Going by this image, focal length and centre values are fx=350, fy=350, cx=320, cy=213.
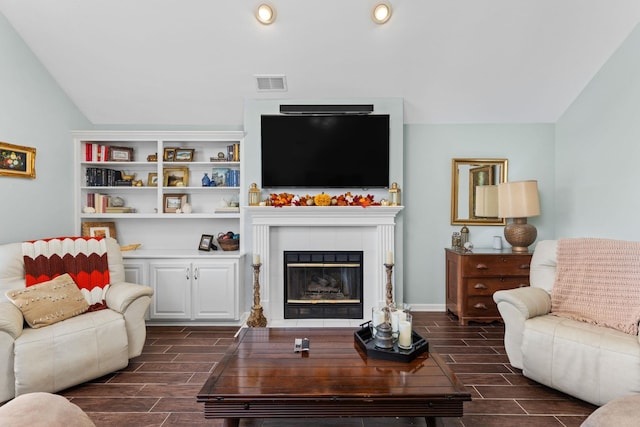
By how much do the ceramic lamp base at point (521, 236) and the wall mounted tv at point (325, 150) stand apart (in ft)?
4.72

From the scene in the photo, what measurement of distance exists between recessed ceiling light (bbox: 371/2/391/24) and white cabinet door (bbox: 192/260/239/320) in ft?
8.84

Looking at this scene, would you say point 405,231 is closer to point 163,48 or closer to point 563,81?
point 563,81

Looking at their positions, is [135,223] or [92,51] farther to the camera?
[135,223]

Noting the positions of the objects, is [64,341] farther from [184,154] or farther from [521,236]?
[521,236]

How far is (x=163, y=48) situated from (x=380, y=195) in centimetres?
266

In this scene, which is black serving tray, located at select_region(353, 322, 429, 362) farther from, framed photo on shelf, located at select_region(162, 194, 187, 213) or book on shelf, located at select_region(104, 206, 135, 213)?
book on shelf, located at select_region(104, 206, 135, 213)

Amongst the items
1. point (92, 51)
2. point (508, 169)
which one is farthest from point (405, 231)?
point (92, 51)

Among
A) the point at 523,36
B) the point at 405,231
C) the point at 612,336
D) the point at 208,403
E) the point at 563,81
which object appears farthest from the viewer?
the point at 405,231

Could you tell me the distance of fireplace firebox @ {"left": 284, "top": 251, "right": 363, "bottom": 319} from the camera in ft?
12.7

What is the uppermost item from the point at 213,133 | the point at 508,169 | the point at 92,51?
the point at 92,51

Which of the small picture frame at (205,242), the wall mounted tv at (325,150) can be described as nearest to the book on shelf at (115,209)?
the small picture frame at (205,242)

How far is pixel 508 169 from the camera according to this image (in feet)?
13.8

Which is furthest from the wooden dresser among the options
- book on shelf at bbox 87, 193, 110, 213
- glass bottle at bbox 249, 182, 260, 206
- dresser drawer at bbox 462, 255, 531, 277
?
book on shelf at bbox 87, 193, 110, 213

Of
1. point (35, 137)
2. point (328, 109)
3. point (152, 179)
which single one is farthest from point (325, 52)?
point (35, 137)
